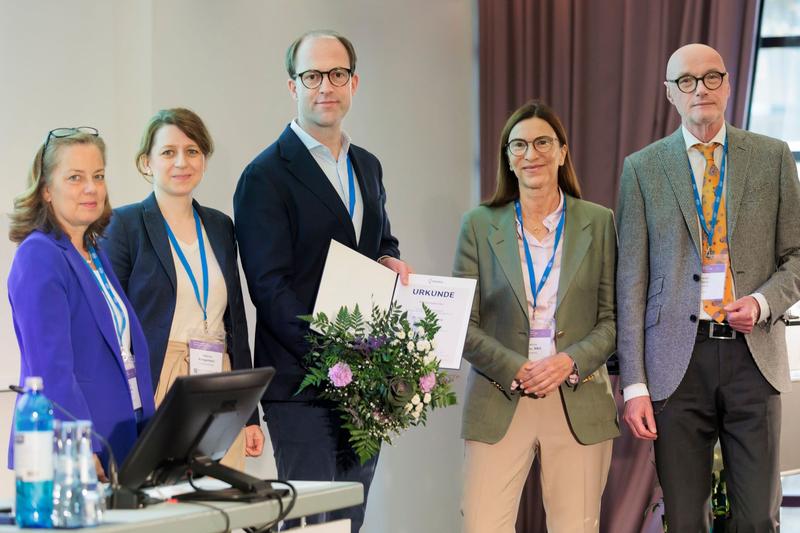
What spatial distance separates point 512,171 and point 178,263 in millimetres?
1424

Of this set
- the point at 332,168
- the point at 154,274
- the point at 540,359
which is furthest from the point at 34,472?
the point at 540,359

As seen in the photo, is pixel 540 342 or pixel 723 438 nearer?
pixel 723 438

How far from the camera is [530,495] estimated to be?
20.6 feet

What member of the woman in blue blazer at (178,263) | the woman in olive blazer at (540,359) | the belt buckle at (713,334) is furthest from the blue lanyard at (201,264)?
the belt buckle at (713,334)

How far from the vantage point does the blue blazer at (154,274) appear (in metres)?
3.62

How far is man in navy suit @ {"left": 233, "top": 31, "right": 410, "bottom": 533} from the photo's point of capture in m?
3.71

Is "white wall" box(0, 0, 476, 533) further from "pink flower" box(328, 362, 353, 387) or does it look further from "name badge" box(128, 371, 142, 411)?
"pink flower" box(328, 362, 353, 387)

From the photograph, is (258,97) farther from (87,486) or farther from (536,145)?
(87,486)

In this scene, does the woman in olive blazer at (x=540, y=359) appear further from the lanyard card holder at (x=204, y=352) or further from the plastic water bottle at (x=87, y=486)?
the plastic water bottle at (x=87, y=486)

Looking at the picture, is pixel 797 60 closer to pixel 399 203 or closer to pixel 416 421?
pixel 399 203

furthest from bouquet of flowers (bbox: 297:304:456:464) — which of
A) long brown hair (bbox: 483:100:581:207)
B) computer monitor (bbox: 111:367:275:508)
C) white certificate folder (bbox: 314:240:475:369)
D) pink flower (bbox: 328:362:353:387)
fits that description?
long brown hair (bbox: 483:100:581:207)

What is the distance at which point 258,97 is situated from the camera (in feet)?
17.5

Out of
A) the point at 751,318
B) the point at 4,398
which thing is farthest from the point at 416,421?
the point at 4,398

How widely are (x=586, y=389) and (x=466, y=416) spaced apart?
0.47m
